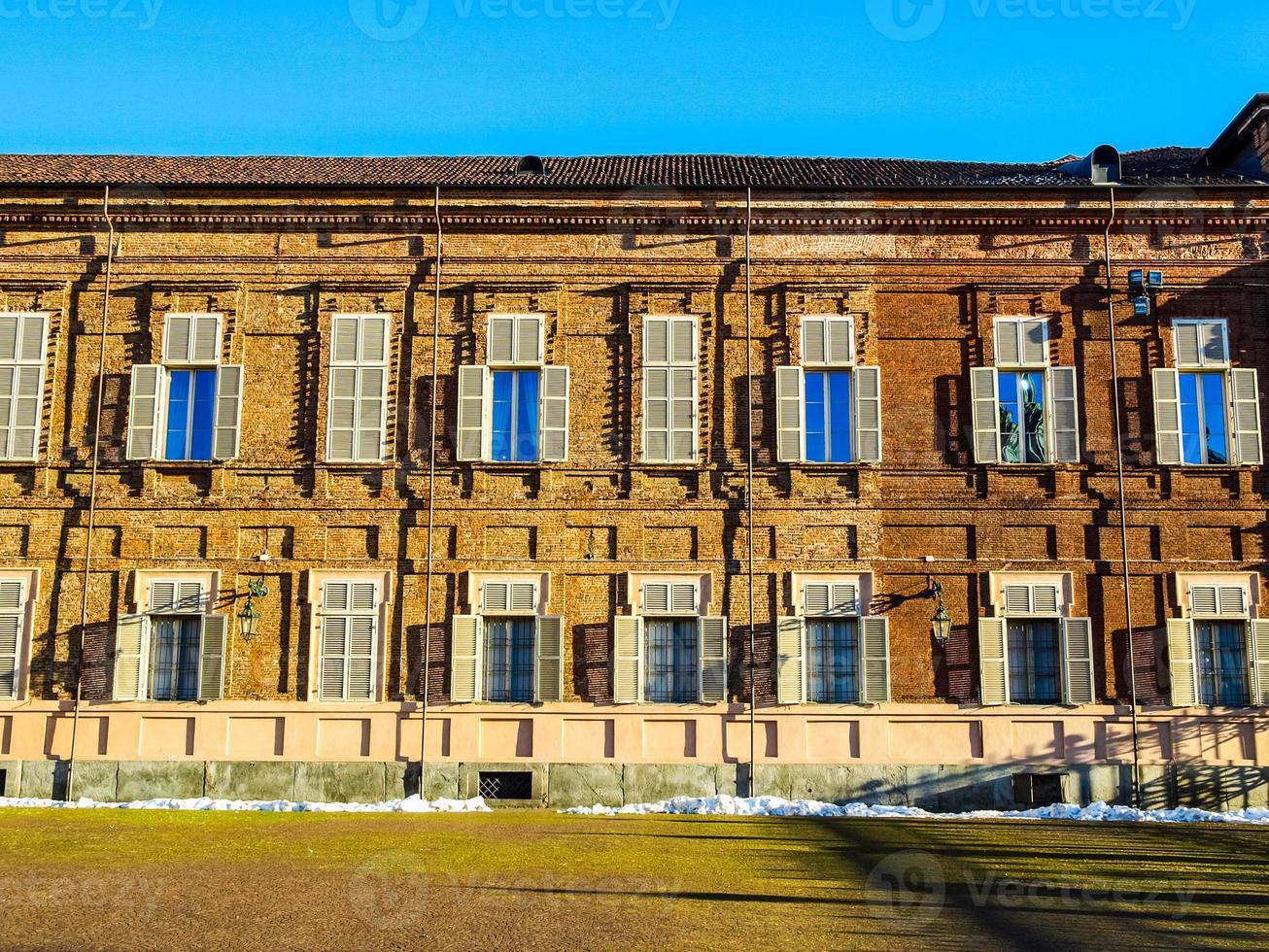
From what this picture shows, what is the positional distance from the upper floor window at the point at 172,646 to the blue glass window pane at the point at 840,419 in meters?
9.67

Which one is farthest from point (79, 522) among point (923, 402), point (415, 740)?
point (923, 402)

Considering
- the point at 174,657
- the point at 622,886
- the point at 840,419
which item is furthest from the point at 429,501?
the point at 622,886

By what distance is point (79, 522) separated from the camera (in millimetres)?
19812

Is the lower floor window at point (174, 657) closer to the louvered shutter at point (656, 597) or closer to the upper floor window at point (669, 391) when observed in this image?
the louvered shutter at point (656, 597)

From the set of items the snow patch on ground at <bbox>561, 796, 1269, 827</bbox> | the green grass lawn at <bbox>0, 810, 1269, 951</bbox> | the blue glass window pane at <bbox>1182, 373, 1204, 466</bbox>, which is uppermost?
the blue glass window pane at <bbox>1182, 373, 1204, 466</bbox>

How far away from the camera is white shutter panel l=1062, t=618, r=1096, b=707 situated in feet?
62.5

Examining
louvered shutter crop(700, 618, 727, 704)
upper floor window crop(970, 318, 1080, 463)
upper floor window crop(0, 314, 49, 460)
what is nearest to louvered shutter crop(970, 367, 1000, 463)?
upper floor window crop(970, 318, 1080, 463)

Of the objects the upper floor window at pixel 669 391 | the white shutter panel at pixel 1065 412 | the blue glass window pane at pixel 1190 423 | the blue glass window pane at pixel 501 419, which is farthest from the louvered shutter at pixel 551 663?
the blue glass window pane at pixel 1190 423

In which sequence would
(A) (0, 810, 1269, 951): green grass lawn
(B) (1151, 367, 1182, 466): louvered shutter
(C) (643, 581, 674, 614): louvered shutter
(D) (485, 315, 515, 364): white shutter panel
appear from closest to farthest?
(A) (0, 810, 1269, 951): green grass lawn, (C) (643, 581, 674, 614): louvered shutter, (B) (1151, 367, 1182, 466): louvered shutter, (D) (485, 315, 515, 364): white shutter panel

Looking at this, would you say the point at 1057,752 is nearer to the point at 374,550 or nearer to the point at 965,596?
the point at 965,596

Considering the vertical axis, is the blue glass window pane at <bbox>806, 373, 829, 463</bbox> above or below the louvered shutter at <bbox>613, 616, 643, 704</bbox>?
above

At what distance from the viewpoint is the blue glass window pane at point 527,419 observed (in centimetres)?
1998

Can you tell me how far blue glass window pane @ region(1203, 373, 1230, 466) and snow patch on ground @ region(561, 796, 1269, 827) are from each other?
5.34 m

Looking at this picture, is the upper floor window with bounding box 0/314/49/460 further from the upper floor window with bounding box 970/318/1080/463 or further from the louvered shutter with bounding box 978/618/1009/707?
the louvered shutter with bounding box 978/618/1009/707
